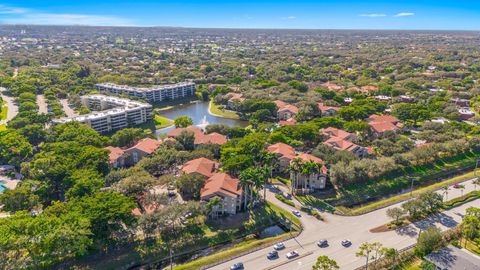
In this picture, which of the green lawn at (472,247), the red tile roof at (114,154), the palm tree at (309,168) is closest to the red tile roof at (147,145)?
the red tile roof at (114,154)

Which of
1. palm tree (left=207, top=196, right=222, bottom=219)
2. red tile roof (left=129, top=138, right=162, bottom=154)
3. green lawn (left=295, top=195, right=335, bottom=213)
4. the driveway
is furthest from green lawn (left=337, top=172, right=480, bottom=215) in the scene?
the driveway

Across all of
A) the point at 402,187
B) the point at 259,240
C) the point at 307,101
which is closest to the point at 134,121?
the point at 307,101

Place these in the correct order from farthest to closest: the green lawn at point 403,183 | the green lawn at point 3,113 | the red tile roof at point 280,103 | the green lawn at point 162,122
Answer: the red tile roof at point 280,103 → the green lawn at point 162,122 → the green lawn at point 3,113 → the green lawn at point 403,183

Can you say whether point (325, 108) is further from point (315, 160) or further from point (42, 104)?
point (42, 104)

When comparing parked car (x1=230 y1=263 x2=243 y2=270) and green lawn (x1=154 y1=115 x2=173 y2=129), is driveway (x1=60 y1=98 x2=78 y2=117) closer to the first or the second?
green lawn (x1=154 y1=115 x2=173 y2=129)

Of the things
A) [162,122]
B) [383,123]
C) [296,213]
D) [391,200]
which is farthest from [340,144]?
[162,122]

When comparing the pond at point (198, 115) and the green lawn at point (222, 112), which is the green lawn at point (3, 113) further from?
the green lawn at point (222, 112)
